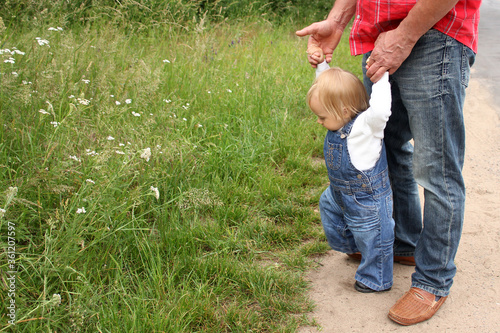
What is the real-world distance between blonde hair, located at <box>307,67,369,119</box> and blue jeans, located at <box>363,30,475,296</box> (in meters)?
0.17

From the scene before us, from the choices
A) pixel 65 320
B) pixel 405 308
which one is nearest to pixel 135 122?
pixel 65 320

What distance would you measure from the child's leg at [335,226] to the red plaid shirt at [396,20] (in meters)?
0.83

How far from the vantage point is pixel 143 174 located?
10.0ft

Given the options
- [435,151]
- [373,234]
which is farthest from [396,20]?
[373,234]

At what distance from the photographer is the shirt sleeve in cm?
221

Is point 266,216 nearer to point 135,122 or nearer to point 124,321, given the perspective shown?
Answer: point 135,122

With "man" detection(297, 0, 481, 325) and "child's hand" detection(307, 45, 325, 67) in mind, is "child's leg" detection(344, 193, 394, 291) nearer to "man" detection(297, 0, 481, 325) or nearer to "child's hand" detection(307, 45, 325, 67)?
"man" detection(297, 0, 481, 325)

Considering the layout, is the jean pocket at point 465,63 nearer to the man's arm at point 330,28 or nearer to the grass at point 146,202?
the man's arm at point 330,28

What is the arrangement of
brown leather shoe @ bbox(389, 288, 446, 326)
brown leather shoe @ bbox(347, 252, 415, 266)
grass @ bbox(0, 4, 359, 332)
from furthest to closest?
brown leather shoe @ bbox(347, 252, 415, 266) → brown leather shoe @ bbox(389, 288, 446, 326) → grass @ bbox(0, 4, 359, 332)

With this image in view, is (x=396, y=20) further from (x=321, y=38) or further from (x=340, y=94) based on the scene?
(x=321, y=38)

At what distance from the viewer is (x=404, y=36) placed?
2.14m

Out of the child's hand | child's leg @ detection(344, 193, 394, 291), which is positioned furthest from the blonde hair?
child's leg @ detection(344, 193, 394, 291)

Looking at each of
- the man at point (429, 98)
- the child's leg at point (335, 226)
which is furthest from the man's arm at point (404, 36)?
the child's leg at point (335, 226)

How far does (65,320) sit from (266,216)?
154 cm
